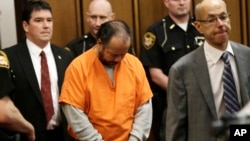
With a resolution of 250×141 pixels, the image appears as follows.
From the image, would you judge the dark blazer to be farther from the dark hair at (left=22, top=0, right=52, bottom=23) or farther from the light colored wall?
the light colored wall

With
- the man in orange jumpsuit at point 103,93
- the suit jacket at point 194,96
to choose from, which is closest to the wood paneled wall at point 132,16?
the man in orange jumpsuit at point 103,93

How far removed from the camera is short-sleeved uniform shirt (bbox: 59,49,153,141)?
9.84 ft

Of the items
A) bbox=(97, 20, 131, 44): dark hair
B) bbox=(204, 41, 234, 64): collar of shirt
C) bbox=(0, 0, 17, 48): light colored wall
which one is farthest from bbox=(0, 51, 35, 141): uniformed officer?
bbox=(0, 0, 17, 48): light colored wall

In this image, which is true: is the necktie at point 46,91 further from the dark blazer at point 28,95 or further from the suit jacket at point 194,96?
the suit jacket at point 194,96

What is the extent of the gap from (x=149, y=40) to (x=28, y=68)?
1.03m

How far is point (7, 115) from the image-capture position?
2.29 metres

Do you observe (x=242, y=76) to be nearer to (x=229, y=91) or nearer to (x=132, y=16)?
(x=229, y=91)

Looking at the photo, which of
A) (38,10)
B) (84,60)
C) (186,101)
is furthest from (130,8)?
(186,101)

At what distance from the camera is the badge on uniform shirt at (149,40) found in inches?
155

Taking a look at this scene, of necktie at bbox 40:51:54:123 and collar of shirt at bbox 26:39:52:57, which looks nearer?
necktie at bbox 40:51:54:123

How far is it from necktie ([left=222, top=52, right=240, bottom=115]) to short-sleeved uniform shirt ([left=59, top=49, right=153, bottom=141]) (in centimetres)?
64

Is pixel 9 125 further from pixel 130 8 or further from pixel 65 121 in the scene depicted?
pixel 130 8

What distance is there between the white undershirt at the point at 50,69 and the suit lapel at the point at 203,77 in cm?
101

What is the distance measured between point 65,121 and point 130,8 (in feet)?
4.38
